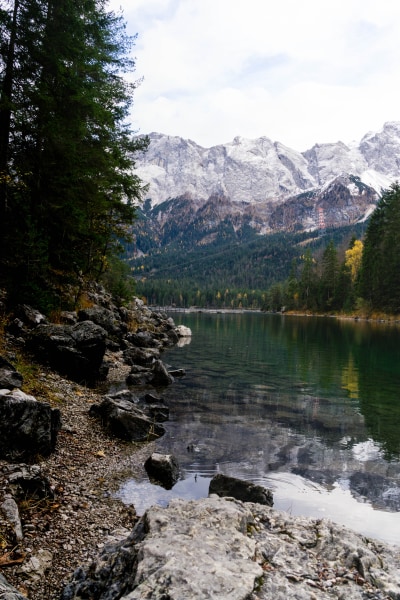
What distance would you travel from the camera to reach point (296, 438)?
47.9 ft

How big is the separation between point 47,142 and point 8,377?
13890 mm

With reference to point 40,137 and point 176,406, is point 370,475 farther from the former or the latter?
point 40,137

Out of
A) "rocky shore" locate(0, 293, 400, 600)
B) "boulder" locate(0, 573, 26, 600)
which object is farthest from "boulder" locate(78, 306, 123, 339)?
"boulder" locate(0, 573, 26, 600)

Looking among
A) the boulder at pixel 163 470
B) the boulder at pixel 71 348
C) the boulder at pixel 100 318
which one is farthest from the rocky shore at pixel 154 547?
the boulder at pixel 100 318

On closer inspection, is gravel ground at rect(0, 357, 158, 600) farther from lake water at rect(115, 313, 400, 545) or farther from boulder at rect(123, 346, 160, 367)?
boulder at rect(123, 346, 160, 367)

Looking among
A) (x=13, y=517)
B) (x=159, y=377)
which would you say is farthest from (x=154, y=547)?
(x=159, y=377)

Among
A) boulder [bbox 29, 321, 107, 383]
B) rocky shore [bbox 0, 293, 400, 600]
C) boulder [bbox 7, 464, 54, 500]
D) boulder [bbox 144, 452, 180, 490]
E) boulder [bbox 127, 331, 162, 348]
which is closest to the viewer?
rocky shore [bbox 0, 293, 400, 600]

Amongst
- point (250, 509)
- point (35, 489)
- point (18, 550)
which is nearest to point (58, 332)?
point (35, 489)

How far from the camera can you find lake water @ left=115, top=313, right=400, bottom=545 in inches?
382

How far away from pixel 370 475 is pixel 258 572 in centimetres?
884

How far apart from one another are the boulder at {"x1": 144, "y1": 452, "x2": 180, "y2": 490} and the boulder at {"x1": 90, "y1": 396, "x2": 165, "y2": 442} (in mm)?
2484

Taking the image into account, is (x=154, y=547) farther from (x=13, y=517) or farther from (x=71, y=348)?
(x=71, y=348)

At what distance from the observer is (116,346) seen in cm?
2755

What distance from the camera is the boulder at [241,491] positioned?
923cm
